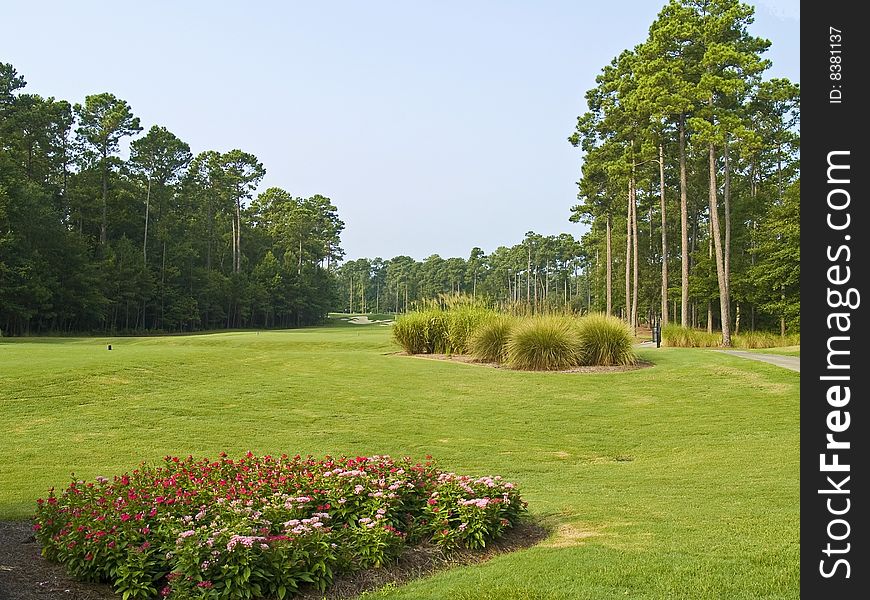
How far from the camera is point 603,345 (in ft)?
57.4

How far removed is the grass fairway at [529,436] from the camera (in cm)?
465

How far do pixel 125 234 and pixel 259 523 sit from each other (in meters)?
51.2

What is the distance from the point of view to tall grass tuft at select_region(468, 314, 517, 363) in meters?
18.0

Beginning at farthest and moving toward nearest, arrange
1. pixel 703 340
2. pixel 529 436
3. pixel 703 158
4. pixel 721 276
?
pixel 703 158, pixel 721 276, pixel 703 340, pixel 529 436

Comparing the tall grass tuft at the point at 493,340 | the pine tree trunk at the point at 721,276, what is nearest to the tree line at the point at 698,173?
the pine tree trunk at the point at 721,276

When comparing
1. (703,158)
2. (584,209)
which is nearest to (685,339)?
(584,209)

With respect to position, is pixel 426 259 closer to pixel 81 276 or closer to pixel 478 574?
pixel 81 276

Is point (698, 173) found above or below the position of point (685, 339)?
above

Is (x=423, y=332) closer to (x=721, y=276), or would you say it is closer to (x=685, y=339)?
(x=685, y=339)

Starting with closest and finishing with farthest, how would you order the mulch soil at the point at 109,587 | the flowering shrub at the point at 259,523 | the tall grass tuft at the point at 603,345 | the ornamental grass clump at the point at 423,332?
the flowering shrub at the point at 259,523 < the mulch soil at the point at 109,587 < the tall grass tuft at the point at 603,345 < the ornamental grass clump at the point at 423,332

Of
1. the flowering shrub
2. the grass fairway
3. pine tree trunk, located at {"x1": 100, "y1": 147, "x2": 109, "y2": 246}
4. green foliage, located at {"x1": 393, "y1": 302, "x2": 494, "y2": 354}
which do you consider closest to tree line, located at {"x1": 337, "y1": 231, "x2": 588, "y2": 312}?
pine tree trunk, located at {"x1": 100, "y1": 147, "x2": 109, "y2": 246}

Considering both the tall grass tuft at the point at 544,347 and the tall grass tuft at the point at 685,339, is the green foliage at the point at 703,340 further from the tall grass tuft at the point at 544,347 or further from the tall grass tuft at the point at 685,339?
the tall grass tuft at the point at 544,347

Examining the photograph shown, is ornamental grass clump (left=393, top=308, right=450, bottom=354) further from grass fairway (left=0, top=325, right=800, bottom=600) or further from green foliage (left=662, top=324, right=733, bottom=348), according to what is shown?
green foliage (left=662, top=324, right=733, bottom=348)

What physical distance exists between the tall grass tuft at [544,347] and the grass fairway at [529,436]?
103 cm
